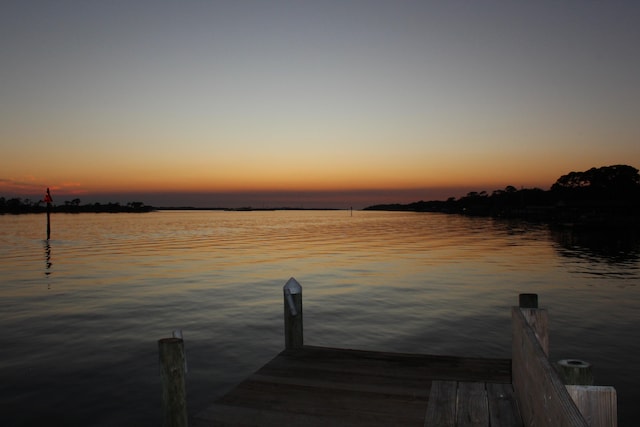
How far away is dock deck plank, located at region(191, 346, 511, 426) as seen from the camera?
6.28 meters

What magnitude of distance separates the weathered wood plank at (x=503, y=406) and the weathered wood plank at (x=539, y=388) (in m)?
0.21

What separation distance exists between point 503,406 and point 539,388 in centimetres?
268

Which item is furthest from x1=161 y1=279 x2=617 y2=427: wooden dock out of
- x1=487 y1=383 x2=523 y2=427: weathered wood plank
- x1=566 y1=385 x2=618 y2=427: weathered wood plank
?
x1=566 y1=385 x2=618 y2=427: weathered wood plank

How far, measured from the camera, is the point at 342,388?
24.1 ft

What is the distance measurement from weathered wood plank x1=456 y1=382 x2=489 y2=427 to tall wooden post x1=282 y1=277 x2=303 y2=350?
3530mm

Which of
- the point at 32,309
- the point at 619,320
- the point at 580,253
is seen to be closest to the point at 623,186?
the point at 580,253

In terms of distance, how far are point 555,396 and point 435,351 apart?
37.1 feet


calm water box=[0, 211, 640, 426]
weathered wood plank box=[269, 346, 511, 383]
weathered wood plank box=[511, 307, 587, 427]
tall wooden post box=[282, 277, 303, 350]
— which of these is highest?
weathered wood plank box=[511, 307, 587, 427]

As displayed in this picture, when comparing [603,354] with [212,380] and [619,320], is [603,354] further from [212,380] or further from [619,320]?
[212,380]

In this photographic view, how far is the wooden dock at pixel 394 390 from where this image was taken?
557 cm

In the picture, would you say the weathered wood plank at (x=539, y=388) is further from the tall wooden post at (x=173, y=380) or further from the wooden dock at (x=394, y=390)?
the tall wooden post at (x=173, y=380)

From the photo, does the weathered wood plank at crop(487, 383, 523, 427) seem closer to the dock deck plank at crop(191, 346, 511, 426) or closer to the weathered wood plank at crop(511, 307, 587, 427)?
the weathered wood plank at crop(511, 307, 587, 427)

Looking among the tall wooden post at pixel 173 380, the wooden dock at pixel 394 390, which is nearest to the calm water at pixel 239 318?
A: the wooden dock at pixel 394 390

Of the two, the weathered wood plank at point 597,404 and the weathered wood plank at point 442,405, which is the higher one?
the weathered wood plank at point 597,404
